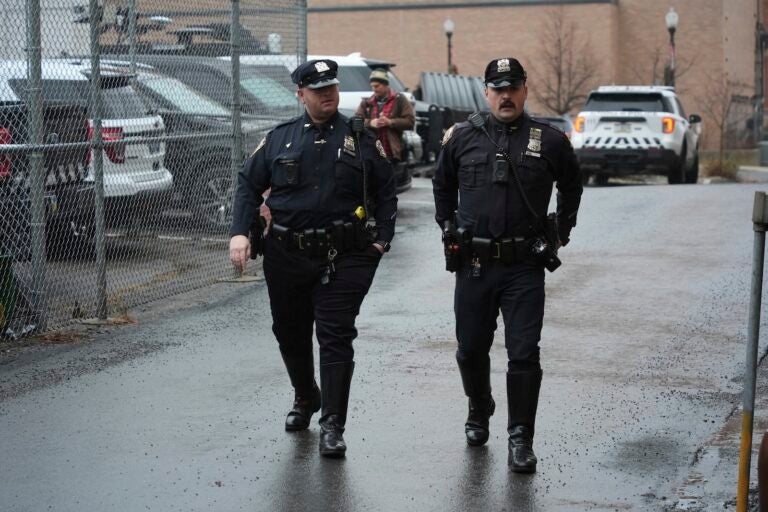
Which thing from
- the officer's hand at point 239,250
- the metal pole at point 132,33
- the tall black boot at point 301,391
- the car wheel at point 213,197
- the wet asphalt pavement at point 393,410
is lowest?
the wet asphalt pavement at point 393,410

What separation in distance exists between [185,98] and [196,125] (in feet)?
0.99

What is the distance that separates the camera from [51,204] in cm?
1002

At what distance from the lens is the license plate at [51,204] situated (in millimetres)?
9977

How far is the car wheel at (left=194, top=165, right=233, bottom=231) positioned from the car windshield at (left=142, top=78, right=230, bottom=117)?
0.77 m

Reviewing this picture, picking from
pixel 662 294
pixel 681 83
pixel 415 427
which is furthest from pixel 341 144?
pixel 681 83

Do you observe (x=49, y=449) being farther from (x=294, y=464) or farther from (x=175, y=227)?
(x=175, y=227)

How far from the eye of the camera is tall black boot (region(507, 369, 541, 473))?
620cm

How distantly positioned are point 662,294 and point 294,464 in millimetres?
5452

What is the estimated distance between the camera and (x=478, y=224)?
6.35 meters

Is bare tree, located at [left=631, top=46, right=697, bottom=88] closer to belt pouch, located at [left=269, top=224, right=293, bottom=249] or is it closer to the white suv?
the white suv

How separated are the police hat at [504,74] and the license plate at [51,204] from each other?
470 cm

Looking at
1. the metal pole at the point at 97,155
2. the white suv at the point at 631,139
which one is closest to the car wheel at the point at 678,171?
the white suv at the point at 631,139

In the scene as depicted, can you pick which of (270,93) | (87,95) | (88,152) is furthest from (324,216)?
(270,93)

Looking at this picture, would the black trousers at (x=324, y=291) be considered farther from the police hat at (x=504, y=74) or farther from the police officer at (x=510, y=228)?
the police hat at (x=504, y=74)
